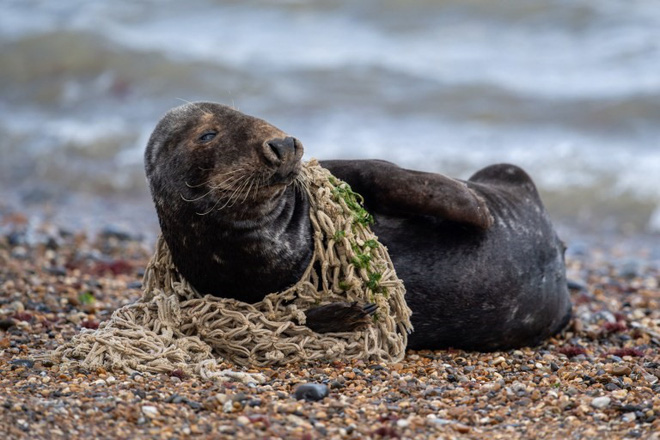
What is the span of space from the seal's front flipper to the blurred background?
262 inches

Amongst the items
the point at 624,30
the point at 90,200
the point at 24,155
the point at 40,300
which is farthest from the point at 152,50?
the point at 40,300

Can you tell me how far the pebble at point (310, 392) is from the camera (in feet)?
16.3

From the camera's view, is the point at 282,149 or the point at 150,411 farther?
the point at 282,149

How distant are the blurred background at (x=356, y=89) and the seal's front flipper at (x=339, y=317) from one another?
262 inches

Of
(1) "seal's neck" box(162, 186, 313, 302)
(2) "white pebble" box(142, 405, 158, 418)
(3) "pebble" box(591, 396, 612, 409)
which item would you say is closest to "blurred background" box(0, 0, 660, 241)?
(1) "seal's neck" box(162, 186, 313, 302)

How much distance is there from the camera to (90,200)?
46.1 ft

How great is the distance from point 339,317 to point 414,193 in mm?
880

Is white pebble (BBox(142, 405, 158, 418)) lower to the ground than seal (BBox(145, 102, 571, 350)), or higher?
lower

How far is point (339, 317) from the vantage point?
5699 mm

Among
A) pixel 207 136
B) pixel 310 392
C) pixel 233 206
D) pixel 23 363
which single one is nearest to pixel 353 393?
pixel 310 392

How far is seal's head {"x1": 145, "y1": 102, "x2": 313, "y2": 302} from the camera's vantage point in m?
5.36

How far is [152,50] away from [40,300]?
1450 cm

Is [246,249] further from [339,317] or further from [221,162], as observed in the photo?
[339,317]

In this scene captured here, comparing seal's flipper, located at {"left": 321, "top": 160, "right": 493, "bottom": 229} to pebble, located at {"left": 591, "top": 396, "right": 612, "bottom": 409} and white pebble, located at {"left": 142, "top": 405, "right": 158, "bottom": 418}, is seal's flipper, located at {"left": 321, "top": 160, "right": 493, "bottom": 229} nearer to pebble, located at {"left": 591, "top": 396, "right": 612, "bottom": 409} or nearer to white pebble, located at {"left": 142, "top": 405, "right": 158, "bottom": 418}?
pebble, located at {"left": 591, "top": 396, "right": 612, "bottom": 409}
